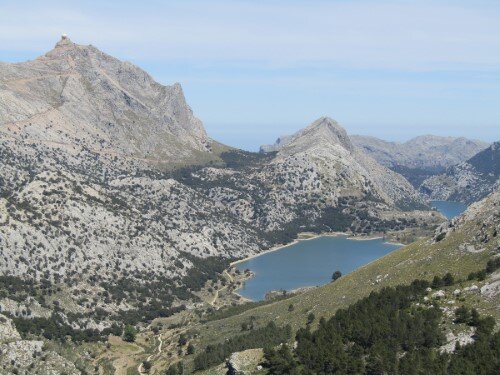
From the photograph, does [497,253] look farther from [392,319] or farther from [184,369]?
[184,369]

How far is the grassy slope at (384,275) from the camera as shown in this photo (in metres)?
105

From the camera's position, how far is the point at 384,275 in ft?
398

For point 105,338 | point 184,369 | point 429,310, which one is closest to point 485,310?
point 429,310

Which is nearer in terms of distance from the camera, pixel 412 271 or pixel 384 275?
pixel 412 271

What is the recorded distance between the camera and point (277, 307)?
147 m

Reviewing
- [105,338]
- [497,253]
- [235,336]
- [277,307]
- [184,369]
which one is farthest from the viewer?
[105,338]

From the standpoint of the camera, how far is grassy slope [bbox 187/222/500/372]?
4148 inches

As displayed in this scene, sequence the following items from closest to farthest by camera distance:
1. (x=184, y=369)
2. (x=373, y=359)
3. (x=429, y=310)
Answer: (x=373, y=359) < (x=429, y=310) < (x=184, y=369)

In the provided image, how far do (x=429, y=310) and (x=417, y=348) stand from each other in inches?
342

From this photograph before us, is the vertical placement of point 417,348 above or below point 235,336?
above

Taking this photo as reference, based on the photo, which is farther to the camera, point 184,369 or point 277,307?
point 277,307

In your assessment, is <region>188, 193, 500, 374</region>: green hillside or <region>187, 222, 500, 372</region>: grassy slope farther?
<region>187, 222, 500, 372</region>: grassy slope

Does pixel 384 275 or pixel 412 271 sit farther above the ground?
pixel 412 271

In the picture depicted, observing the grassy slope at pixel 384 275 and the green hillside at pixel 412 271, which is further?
the grassy slope at pixel 384 275
